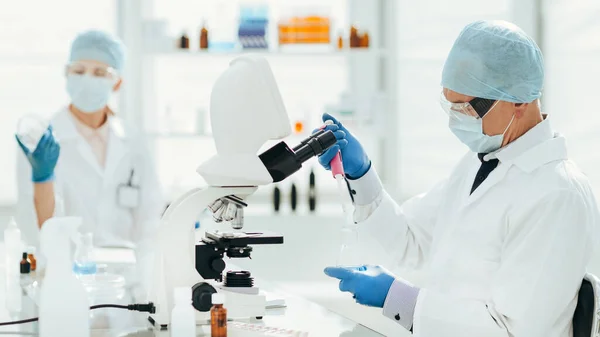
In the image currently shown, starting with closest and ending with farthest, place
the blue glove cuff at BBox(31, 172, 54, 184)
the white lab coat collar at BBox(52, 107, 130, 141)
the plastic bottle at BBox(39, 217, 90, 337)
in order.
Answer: the plastic bottle at BBox(39, 217, 90, 337)
the blue glove cuff at BBox(31, 172, 54, 184)
the white lab coat collar at BBox(52, 107, 130, 141)

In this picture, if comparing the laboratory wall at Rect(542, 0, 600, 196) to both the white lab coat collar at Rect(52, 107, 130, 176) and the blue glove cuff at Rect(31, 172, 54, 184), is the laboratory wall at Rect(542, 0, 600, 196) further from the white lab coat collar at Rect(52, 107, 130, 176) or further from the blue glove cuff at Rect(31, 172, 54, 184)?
the blue glove cuff at Rect(31, 172, 54, 184)

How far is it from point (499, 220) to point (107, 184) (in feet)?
6.29

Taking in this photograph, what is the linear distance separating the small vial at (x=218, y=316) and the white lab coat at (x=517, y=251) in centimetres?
51

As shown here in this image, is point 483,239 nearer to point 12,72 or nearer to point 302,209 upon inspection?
point 302,209

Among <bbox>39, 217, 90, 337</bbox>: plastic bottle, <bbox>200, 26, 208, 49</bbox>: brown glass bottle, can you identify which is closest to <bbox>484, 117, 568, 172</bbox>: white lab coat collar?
<bbox>39, 217, 90, 337</bbox>: plastic bottle

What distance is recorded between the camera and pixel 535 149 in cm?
193

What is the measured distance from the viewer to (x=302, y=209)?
180 inches

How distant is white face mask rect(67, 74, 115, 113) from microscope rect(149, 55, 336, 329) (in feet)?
5.62

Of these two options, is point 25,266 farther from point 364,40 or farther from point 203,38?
point 364,40

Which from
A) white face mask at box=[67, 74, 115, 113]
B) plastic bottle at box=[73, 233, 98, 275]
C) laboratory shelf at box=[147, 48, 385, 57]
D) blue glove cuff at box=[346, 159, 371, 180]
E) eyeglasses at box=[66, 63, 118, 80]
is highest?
laboratory shelf at box=[147, 48, 385, 57]

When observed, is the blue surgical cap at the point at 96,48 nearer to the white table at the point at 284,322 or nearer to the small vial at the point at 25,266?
the small vial at the point at 25,266

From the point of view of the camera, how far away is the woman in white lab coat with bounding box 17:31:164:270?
3244 mm

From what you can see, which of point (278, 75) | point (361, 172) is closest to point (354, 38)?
point (278, 75)

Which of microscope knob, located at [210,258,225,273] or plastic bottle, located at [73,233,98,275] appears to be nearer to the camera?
microscope knob, located at [210,258,225,273]
